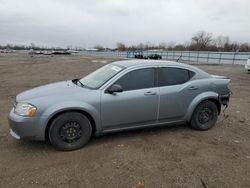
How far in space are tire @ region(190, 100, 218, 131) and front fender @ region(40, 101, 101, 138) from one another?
214 centimetres

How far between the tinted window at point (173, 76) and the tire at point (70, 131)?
1.65 metres

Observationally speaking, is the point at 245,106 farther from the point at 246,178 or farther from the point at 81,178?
the point at 81,178

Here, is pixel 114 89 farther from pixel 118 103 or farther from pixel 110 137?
pixel 110 137

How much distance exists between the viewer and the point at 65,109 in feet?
11.8

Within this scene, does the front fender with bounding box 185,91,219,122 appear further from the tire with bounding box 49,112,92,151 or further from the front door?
the tire with bounding box 49,112,92,151

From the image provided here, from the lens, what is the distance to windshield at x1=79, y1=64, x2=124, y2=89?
4102mm

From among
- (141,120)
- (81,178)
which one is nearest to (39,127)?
(81,178)

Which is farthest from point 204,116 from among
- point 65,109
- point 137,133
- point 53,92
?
point 53,92

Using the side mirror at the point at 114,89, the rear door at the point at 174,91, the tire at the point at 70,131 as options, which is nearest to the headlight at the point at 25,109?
the tire at the point at 70,131

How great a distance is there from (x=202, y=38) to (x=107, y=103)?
87965 millimetres

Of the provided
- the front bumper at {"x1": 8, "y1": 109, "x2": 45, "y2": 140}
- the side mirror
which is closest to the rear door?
the side mirror

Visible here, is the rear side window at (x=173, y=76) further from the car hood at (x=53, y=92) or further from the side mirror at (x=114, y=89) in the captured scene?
the car hood at (x=53, y=92)

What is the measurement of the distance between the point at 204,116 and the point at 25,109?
3517mm

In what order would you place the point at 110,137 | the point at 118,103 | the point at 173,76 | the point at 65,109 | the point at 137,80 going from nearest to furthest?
the point at 65,109 < the point at 118,103 < the point at 137,80 < the point at 110,137 < the point at 173,76
